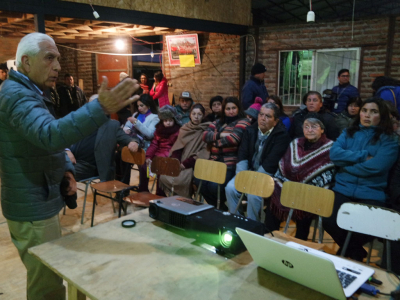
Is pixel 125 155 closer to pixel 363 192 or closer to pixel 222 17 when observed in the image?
pixel 363 192

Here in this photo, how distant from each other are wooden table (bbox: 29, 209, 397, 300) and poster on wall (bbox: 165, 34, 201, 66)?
5924mm

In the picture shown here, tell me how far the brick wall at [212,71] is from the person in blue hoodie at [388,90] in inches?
121

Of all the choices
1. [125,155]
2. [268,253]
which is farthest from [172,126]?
[268,253]

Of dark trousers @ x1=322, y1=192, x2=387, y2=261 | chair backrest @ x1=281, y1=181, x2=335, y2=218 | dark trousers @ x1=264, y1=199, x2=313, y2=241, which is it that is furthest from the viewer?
dark trousers @ x1=264, y1=199, x2=313, y2=241

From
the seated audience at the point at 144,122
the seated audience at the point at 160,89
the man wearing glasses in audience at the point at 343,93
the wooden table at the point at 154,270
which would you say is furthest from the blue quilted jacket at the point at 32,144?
the seated audience at the point at 160,89

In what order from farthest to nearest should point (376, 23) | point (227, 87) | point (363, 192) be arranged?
point (227, 87)
point (376, 23)
point (363, 192)

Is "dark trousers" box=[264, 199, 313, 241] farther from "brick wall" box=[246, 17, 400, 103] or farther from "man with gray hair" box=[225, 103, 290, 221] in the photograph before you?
"brick wall" box=[246, 17, 400, 103]

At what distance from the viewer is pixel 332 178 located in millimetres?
3172

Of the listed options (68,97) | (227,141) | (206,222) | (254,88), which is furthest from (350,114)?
(68,97)

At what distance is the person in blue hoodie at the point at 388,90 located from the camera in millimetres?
3955

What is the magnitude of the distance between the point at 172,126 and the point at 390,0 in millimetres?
13808

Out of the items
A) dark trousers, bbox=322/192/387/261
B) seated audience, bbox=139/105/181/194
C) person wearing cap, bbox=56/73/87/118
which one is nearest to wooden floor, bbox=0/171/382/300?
dark trousers, bbox=322/192/387/261

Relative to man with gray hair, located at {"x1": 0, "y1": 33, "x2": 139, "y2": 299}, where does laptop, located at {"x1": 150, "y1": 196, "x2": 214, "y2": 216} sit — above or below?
below

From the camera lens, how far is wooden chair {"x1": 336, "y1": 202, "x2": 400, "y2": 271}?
6.77 feet
